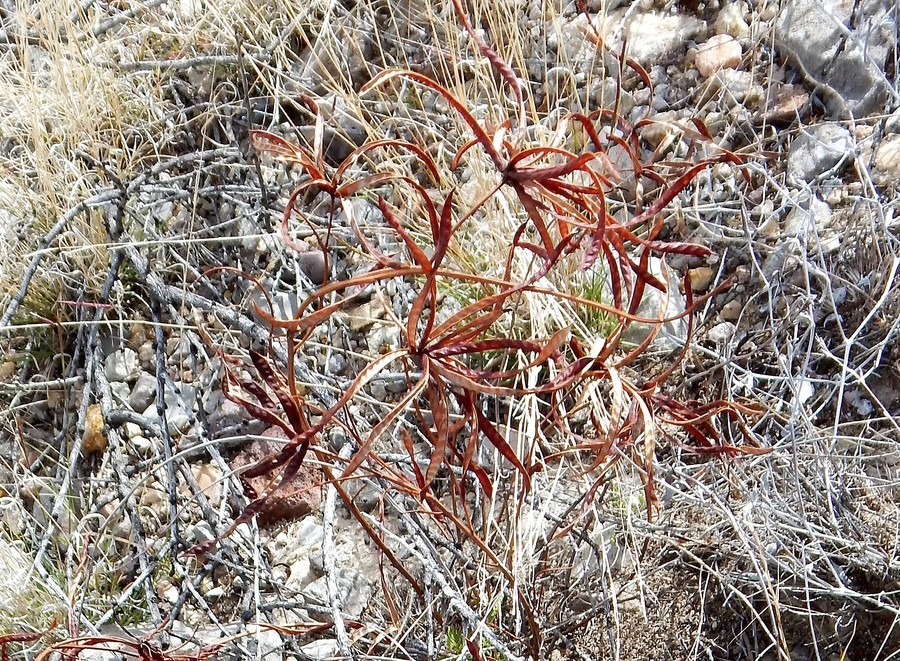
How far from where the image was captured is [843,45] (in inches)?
59.7

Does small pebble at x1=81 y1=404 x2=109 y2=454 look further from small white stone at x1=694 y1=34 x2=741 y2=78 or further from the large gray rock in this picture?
the large gray rock

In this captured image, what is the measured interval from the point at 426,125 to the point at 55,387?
923 mm

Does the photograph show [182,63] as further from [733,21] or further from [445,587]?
[445,587]

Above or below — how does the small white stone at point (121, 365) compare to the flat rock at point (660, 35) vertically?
below

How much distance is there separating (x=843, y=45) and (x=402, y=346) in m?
1.03

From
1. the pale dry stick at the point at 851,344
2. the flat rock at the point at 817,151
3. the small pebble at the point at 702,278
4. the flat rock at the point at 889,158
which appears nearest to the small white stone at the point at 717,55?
the flat rock at the point at 817,151

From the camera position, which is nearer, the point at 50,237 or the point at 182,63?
the point at 50,237

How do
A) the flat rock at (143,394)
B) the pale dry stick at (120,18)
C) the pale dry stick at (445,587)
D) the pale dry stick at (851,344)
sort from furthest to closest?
1. the pale dry stick at (120,18)
2. the flat rock at (143,394)
3. the pale dry stick at (851,344)
4. the pale dry stick at (445,587)

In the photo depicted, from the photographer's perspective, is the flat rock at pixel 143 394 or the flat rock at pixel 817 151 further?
the flat rock at pixel 143 394

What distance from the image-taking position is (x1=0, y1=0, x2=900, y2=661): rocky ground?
3.76 ft

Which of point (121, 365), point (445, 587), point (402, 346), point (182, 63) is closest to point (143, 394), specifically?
point (121, 365)

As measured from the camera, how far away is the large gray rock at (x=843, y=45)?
58.6 inches

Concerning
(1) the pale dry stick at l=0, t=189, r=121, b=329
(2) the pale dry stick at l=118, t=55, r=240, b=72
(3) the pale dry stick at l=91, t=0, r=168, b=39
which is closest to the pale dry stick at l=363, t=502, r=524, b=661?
(1) the pale dry stick at l=0, t=189, r=121, b=329

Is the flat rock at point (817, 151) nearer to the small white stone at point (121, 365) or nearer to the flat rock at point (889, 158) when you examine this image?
the flat rock at point (889, 158)
